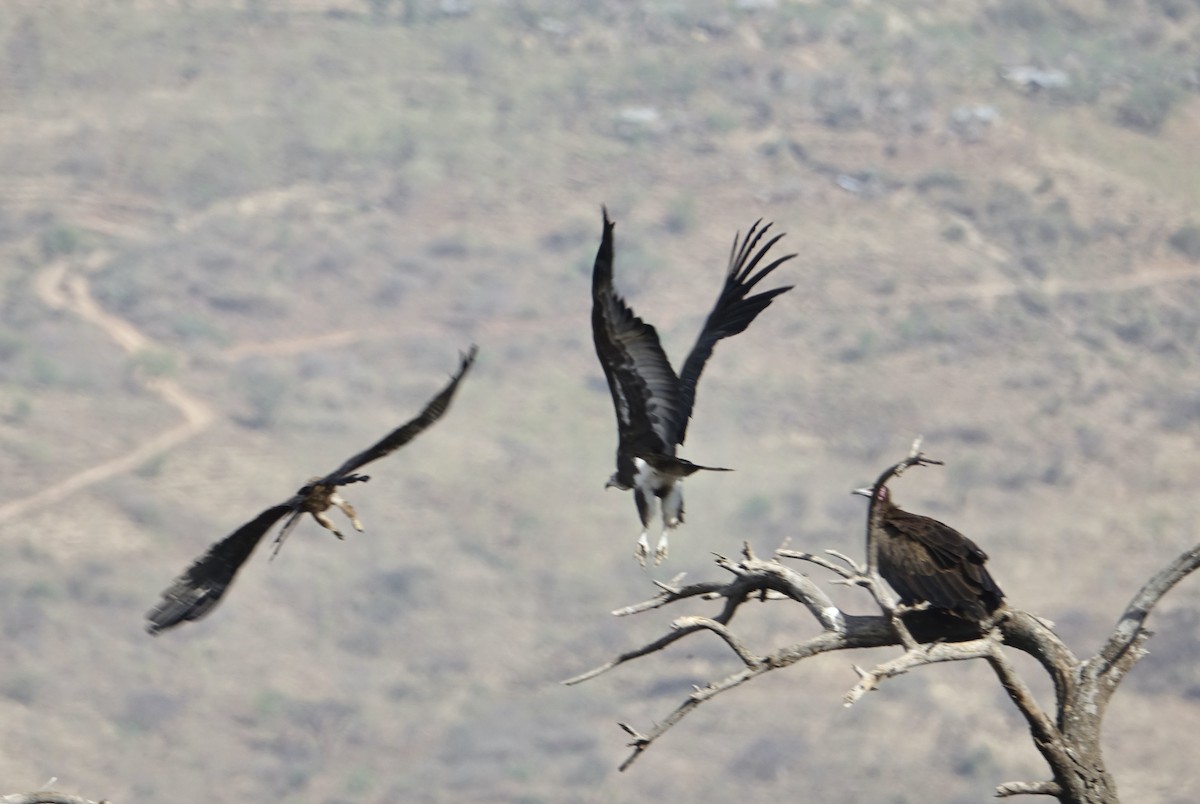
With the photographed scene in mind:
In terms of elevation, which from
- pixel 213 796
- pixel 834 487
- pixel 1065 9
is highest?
pixel 1065 9

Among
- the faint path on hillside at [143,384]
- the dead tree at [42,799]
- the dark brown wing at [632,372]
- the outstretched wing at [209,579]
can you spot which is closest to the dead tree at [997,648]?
the dark brown wing at [632,372]

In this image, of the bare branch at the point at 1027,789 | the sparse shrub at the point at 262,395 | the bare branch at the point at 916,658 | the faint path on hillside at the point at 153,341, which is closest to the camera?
the bare branch at the point at 916,658

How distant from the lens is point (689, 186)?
46500 millimetres

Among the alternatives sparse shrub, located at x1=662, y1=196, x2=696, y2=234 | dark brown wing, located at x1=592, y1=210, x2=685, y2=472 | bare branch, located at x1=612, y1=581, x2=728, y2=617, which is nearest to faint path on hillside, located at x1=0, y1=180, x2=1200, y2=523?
A: sparse shrub, located at x1=662, y1=196, x2=696, y2=234

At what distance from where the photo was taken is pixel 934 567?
7.31 meters

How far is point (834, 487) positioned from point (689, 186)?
12692mm

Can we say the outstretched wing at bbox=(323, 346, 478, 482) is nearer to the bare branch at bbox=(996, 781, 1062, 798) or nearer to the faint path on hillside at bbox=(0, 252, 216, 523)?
the bare branch at bbox=(996, 781, 1062, 798)

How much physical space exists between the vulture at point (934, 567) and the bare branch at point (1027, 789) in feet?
2.50


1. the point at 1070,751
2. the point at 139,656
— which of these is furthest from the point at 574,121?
the point at 1070,751

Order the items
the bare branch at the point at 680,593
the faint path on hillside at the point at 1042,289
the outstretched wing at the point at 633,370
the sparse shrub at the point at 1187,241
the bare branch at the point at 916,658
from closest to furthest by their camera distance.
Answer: the bare branch at the point at 916,658, the bare branch at the point at 680,593, the outstretched wing at the point at 633,370, the faint path on hillside at the point at 1042,289, the sparse shrub at the point at 1187,241

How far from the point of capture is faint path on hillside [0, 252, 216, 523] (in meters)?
35.3

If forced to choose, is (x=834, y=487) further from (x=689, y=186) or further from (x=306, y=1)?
(x=306, y=1)

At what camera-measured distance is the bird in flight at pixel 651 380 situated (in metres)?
7.73

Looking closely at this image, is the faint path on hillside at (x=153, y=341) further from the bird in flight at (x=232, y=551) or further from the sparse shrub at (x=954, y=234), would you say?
the bird in flight at (x=232, y=551)
